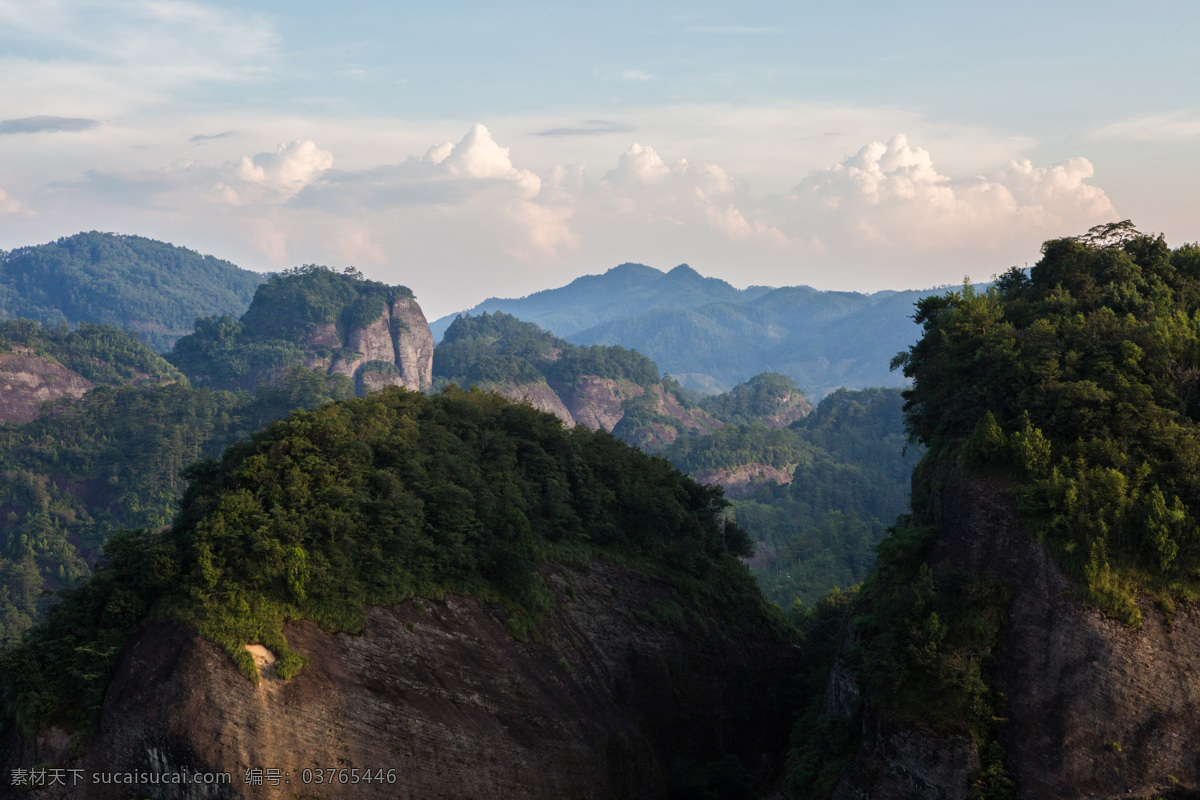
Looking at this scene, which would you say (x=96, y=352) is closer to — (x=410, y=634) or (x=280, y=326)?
(x=280, y=326)

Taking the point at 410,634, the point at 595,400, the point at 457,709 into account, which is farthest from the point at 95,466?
the point at 595,400

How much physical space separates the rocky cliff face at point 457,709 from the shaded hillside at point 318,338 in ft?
339

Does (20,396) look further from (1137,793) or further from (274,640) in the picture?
(1137,793)

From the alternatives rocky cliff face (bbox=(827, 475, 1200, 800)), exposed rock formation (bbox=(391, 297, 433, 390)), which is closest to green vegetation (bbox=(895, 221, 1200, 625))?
rocky cliff face (bbox=(827, 475, 1200, 800))

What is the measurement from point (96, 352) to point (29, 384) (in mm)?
17216

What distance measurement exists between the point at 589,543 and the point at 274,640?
12688 mm

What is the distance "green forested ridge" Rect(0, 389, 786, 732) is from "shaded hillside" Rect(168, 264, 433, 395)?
325 feet

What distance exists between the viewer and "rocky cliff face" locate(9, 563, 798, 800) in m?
20.2

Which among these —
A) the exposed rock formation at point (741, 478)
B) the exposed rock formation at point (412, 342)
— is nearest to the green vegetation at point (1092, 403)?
the exposed rock formation at point (741, 478)

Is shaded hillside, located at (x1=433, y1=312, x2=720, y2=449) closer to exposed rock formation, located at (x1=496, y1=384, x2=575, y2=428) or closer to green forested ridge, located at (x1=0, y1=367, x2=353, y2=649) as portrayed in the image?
exposed rock formation, located at (x1=496, y1=384, x2=575, y2=428)

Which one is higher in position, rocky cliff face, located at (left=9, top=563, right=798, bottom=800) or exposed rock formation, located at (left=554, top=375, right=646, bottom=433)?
exposed rock formation, located at (left=554, top=375, right=646, bottom=433)

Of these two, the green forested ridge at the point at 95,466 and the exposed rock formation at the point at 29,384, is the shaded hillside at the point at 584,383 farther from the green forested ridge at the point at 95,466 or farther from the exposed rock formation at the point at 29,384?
the exposed rock formation at the point at 29,384

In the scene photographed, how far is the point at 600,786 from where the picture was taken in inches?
976

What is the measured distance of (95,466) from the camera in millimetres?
86500
